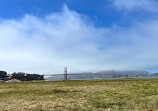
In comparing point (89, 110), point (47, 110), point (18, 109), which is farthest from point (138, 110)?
point (18, 109)

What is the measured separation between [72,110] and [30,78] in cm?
18605

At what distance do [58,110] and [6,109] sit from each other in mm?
3682

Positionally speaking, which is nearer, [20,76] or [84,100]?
[84,100]

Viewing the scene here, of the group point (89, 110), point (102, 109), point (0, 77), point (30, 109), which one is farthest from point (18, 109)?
point (0, 77)

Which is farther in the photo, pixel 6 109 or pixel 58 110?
pixel 6 109

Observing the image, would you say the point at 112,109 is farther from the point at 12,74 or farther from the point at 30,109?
the point at 12,74

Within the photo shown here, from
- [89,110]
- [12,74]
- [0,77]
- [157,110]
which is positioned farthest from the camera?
[12,74]

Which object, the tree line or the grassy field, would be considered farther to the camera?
the tree line

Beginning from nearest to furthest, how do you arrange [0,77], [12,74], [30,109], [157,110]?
[157,110]
[30,109]
[0,77]
[12,74]

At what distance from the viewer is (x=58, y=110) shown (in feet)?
35.6

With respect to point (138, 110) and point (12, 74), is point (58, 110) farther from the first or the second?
point (12, 74)

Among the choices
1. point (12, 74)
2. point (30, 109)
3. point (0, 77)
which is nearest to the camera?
point (30, 109)

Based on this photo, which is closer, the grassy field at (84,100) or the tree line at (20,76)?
the grassy field at (84,100)

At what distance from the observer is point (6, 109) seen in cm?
1159
